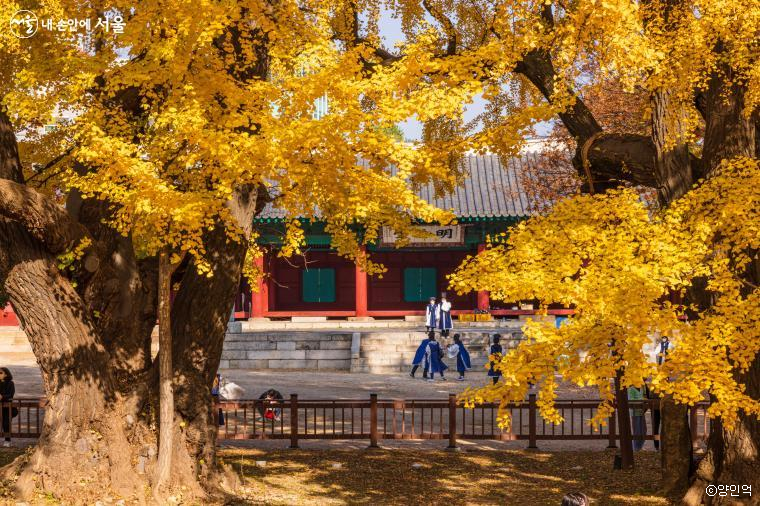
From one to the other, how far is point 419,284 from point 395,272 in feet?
3.26

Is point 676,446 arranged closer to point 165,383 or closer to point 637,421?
point 637,421

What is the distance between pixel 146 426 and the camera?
11227 millimetres

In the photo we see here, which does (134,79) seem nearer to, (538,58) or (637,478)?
(538,58)

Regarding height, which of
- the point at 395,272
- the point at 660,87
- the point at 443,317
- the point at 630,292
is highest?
the point at 660,87

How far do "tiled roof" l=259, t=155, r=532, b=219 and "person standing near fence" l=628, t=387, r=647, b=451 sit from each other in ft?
48.5

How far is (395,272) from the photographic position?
33.3 m

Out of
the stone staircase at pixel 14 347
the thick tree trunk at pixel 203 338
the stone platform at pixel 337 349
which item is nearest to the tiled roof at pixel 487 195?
the stone platform at pixel 337 349

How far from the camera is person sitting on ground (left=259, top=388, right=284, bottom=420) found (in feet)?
48.2

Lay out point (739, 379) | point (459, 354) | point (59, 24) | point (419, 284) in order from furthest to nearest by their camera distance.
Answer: point (419, 284)
point (459, 354)
point (739, 379)
point (59, 24)

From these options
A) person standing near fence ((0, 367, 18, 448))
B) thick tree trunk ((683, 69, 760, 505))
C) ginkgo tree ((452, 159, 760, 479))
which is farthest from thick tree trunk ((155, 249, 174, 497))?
thick tree trunk ((683, 69, 760, 505))

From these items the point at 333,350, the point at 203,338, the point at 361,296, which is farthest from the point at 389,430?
the point at 361,296

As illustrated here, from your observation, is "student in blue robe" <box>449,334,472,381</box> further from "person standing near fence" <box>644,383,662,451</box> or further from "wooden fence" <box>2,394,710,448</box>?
"person standing near fence" <box>644,383,662,451</box>

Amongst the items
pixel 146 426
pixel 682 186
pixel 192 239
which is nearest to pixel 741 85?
pixel 682 186

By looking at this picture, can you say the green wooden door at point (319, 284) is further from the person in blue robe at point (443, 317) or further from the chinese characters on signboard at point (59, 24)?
the chinese characters on signboard at point (59, 24)
